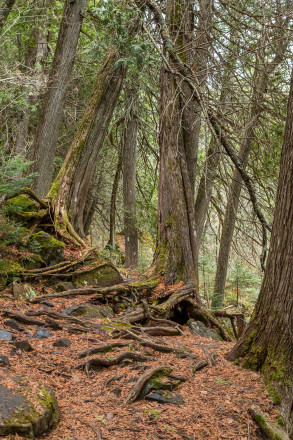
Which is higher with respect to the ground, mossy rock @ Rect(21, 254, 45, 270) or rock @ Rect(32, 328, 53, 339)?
mossy rock @ Rect(21, 254, 45, 270)

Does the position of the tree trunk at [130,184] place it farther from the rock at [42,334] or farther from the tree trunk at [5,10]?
the rock at [42,334]

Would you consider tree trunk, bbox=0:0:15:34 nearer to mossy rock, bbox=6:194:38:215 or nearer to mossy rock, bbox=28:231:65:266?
mossy rock, bbox=6:194:38:215

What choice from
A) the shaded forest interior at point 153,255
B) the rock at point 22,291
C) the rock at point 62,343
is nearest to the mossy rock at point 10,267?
the shaded forest interior at point 153,255

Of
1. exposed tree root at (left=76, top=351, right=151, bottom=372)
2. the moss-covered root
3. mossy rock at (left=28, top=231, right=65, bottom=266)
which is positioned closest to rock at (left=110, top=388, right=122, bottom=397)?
exposed tree root at (left=76, top=351, right=151, bottom=372)

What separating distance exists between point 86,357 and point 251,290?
1083cm

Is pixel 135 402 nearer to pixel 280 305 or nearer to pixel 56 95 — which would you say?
pixel 280 305

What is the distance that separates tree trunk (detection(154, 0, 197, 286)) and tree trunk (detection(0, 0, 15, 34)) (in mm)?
4574

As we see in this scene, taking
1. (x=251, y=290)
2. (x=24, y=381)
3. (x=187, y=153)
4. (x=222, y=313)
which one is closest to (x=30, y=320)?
(x=24, y=381)

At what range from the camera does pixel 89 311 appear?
17.5 ft

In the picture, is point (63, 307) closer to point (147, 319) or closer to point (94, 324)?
point (94, 324)

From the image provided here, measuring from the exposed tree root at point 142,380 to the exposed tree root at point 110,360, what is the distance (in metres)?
0.31

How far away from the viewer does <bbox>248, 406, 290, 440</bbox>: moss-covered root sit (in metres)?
2.95

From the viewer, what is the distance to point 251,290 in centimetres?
1377

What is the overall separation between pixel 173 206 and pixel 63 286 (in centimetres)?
230
